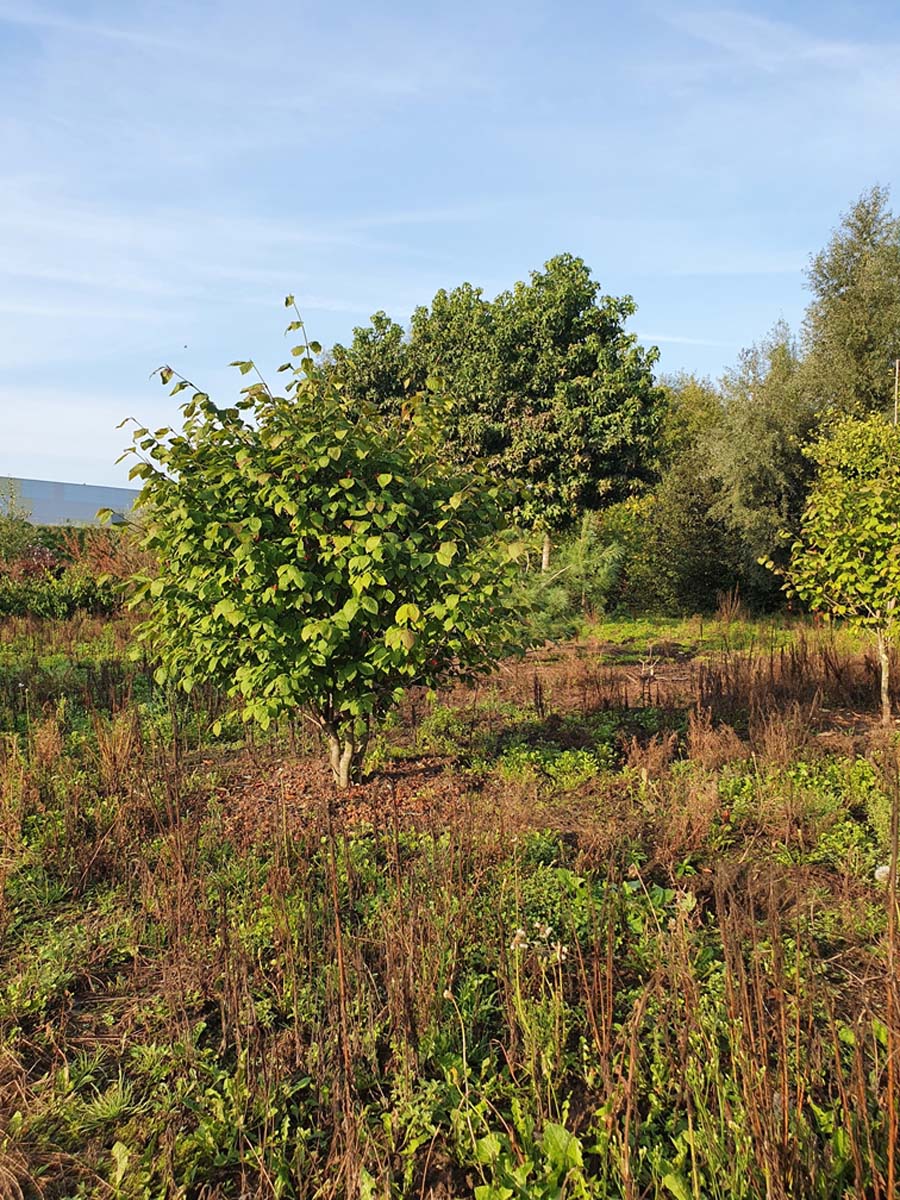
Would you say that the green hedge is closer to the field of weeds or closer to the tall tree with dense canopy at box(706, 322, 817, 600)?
the field of weeds

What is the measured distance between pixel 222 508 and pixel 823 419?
19199mm

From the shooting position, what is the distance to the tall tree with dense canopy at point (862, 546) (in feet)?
21.1

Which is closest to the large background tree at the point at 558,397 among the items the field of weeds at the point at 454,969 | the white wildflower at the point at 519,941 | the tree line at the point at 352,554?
the tree line at the point at 352,554

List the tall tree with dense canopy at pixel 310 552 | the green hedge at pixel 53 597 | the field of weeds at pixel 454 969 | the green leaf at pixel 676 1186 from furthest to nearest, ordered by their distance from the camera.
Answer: the green hedge at pixel 53 597 < the tall tree with dense canopy at pixel 310 552 < the field of weeds at pixel 454 969 < the green leaf at pixel 676 1186

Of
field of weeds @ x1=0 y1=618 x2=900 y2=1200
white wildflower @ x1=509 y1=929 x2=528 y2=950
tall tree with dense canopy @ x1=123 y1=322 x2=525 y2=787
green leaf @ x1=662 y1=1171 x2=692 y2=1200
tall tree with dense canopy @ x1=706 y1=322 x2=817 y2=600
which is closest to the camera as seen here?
green leaf @ x1=662 y1=1171 x2=692 y2=1200

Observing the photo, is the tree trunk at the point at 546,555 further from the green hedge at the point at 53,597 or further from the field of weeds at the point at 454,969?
the field of weeds at the point at 454,969

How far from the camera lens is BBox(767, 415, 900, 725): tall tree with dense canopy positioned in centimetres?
642

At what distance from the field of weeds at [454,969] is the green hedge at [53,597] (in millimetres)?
7756

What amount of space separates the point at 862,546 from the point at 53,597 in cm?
1184

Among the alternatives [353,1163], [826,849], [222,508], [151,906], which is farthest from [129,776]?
[826,849]

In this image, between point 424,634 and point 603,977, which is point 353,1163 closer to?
point 603,977

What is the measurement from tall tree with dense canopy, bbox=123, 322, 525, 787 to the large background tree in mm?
12084

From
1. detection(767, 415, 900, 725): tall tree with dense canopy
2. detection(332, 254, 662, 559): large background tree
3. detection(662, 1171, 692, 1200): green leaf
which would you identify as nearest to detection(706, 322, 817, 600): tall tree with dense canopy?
detection(332, 254, 662, 559): large background tree

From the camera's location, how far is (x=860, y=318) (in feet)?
69.6
